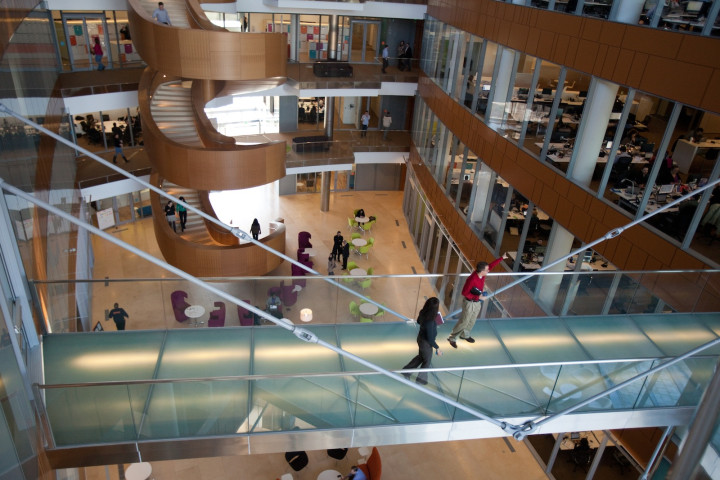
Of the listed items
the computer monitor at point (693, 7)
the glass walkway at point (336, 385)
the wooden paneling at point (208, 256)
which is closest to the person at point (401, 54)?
the wooden paneling at point (208, 256)

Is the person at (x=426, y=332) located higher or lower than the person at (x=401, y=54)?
lower

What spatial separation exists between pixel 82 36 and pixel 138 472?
1602 centimetres

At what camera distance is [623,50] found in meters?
8.54

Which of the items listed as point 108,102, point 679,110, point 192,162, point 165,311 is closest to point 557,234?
point 679,110

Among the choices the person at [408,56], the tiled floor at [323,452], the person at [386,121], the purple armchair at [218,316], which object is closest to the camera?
the purple armchair at [218,316]

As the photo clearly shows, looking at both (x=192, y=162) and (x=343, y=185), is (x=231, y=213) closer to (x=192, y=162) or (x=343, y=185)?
(x=343, y=185)

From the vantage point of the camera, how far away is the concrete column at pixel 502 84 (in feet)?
41.3

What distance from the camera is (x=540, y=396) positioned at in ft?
23.9

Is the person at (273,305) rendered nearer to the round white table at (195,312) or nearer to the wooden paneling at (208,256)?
the round white table at (195,312)

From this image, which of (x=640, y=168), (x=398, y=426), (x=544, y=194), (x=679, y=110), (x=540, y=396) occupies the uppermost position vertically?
(x=679, y=110)

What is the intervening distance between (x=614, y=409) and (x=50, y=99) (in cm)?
1365

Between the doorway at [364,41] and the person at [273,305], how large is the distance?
16.4 metres

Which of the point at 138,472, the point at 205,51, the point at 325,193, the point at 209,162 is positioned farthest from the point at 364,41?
the point at 138,472

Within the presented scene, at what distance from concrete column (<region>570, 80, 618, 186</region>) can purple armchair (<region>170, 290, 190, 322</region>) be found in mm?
7593
